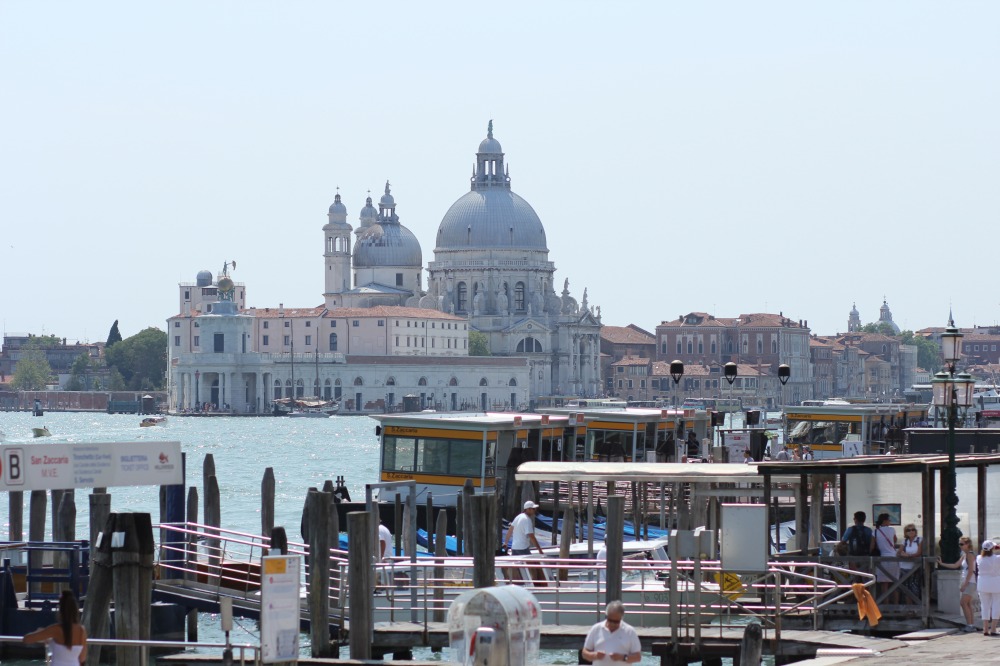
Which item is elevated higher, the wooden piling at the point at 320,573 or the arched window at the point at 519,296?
the arched window at the point at 519,296

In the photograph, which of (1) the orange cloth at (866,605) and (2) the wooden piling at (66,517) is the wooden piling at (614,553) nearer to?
(1) the orange cloth at (866,605)

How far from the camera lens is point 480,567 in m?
13.8

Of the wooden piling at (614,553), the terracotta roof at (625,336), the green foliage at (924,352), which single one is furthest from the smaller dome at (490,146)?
the wooden piling at (614,553)

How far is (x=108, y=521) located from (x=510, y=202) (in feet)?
397

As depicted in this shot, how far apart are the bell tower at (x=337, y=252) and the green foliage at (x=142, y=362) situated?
11.4m

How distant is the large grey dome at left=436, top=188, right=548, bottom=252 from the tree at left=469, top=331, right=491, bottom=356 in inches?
221

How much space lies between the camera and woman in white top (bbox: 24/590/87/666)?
36.7 feet

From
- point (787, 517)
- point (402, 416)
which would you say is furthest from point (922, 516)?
point (787, 517)

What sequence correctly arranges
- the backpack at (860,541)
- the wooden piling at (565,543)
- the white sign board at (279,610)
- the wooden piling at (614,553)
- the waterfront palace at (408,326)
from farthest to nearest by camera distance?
1. the waterfront palace at (408,326)
2. the wooden piling at (565,543)
3. the backpack at (860,541)
4. the wooden piling at (614,553)
5. the white sign board at (279,610)

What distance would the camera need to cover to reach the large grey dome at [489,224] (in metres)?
132

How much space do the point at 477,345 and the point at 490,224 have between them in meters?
7.75

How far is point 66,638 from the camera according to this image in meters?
11.2

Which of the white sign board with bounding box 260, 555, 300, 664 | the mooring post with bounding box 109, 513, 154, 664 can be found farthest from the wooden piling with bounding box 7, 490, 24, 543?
the white sign board with bounding box 260, 555, 300, 664

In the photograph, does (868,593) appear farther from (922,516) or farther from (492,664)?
(492,664)
